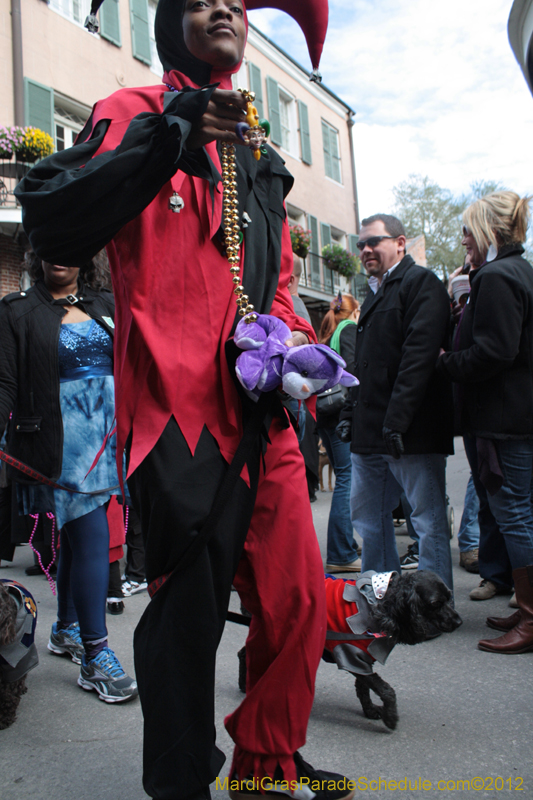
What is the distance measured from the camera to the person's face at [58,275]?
2994 millimetres

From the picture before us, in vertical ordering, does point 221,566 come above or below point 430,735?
above

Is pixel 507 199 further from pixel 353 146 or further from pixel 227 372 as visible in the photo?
pixel 353 146

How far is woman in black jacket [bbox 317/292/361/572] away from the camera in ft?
15.4

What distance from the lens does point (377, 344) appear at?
3586mm

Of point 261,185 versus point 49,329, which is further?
point 49,329

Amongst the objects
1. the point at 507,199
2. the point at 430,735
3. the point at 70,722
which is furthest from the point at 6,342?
the point at 507,199

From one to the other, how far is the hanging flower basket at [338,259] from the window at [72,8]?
9.79m

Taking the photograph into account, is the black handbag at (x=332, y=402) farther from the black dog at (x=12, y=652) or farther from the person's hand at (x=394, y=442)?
the black dog at (x=12, y=652)

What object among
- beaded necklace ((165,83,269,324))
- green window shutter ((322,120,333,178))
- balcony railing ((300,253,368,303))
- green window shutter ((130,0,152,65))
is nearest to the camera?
beaded necklace ((165,83,269,324))

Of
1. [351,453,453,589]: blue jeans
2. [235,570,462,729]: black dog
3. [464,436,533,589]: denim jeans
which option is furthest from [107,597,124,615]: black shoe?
[464,436,533,589]: denim jeans

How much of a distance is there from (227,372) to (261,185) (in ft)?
1.95

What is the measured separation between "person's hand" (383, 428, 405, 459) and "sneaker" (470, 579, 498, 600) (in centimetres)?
108

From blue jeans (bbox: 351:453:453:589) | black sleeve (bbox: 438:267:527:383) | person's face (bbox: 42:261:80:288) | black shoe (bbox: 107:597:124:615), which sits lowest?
black shoe (bbox: 107:597:124:615)

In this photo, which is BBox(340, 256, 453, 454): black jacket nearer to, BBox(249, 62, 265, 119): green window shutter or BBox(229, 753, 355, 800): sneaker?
BBox(229, 753, 355, 800): sneaker
